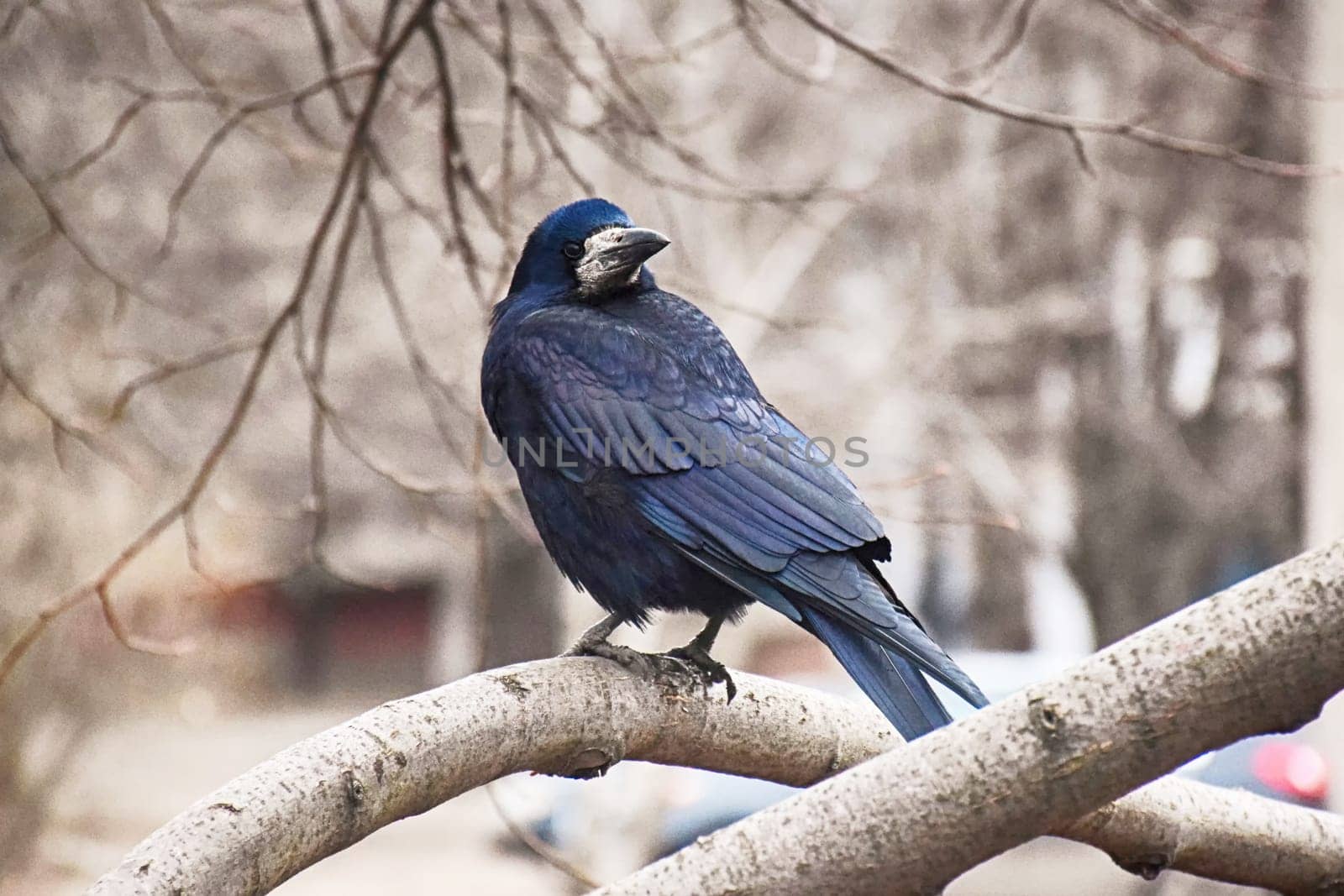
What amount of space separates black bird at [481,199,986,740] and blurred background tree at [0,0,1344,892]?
656mm

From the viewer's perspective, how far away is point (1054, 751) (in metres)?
1.70

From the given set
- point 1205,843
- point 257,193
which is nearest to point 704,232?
point 257,193

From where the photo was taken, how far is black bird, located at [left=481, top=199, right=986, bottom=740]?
3.00 m

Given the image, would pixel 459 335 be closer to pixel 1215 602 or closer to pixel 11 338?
pixel 11 338

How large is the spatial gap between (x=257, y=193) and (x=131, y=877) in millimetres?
10166

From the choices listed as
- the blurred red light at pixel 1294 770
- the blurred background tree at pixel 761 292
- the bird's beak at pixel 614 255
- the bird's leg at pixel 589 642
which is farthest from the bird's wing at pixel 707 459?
the blurred red light at pixel 1294 770

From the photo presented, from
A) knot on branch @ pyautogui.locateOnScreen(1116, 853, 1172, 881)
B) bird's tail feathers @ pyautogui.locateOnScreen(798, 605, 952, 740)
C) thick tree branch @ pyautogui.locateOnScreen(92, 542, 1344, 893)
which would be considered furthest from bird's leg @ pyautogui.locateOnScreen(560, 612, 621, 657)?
knot on branch @ pyautogui.locateOnScreen(1116, 853, 1172, 881)

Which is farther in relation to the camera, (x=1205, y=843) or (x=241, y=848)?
(x=1205, y=843)

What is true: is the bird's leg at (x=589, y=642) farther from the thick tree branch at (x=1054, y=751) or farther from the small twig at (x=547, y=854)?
the thick tree branch at (x=1054, y=751)

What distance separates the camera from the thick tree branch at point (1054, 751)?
1.66 metres

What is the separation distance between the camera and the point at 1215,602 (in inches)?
67.7

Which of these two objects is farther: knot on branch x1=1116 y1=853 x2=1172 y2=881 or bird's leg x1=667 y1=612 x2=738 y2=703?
bird's leg x1=667 y1=612 x2=738 y2=703

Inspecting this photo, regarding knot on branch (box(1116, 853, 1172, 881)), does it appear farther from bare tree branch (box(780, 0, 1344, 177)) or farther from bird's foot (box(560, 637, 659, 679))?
bare tree branch (box(780, 0, 1344, 177))

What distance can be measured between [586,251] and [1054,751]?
1972 mm
